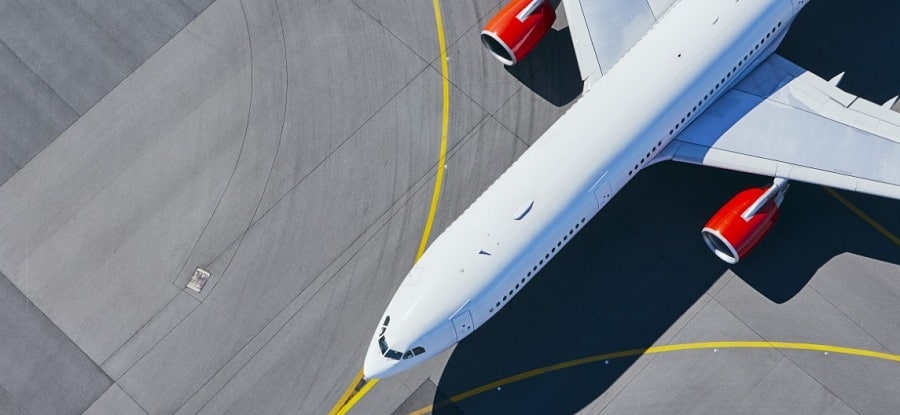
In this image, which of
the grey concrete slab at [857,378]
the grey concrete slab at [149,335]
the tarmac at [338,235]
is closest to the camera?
the grey concrete slab at [857,378]

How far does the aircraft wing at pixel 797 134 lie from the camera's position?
2900 cm

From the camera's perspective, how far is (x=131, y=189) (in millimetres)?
33000

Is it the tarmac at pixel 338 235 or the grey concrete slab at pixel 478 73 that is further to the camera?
the grey concrete slab at pixel 478 73

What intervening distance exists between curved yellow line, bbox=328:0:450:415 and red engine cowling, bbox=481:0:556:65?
2.12 metres

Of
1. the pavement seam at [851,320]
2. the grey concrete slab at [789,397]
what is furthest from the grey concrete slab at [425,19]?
the grey concrete slab at [789,397]

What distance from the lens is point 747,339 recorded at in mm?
30406

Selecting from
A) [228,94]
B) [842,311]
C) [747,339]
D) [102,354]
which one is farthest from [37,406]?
[842,311]

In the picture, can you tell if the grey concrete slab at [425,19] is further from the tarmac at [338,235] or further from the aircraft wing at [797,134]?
the aircraft wing at [797,134]

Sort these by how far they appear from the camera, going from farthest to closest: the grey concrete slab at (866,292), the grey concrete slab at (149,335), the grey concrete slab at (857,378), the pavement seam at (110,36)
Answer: the pavement seam at (110,36)
the grey concrete slab at (149,335)
the grey concrete slab at (866,292)
the grey concrete slab at (857,378)

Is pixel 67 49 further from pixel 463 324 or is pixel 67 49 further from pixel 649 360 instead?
pixel 649 360

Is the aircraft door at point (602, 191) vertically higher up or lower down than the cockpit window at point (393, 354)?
higher up

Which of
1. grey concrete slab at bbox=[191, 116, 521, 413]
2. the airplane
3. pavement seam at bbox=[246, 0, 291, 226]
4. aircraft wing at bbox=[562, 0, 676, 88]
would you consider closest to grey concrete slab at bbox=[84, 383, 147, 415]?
grey concrete slab at bbox=[191, 116, 521, 413]

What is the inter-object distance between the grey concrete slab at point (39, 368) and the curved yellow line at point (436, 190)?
7.24 metres

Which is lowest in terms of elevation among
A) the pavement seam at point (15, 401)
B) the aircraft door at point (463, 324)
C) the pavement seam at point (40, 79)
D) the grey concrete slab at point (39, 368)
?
the pavement seam at point (15, 401)
